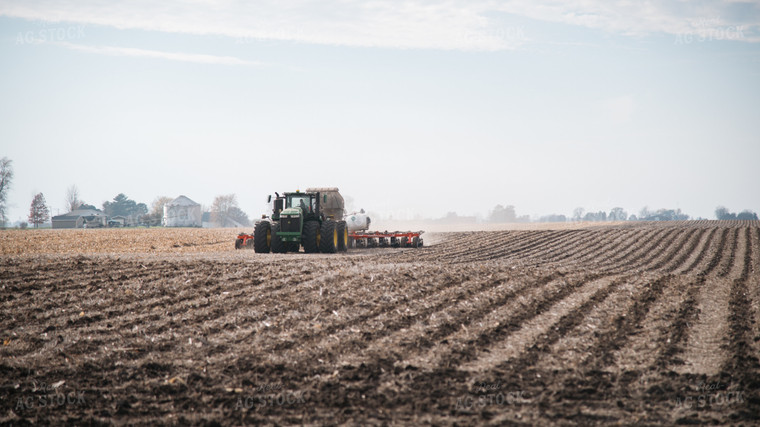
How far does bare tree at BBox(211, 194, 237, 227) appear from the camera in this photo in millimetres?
128500

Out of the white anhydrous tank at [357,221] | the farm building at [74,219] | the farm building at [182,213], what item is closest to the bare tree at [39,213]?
the farm building at [74,219]

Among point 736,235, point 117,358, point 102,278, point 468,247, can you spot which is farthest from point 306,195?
point 736,235

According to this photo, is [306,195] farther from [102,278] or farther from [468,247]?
[102,278]

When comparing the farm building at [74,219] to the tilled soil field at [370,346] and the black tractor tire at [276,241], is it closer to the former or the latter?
the black tractor tire at [276,241]

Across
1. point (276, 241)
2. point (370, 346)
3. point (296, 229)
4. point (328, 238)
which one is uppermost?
point (296, 229)

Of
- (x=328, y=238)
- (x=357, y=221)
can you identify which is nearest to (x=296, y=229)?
(x=328, y=238)

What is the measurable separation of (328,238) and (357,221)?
781 centimetres

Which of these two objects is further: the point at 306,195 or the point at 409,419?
the point at 306,195

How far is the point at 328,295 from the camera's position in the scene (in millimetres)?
12523

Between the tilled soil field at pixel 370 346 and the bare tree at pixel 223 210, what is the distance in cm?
11382

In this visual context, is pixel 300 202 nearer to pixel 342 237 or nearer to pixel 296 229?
pixel 296 229

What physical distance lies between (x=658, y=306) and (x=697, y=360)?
404cm

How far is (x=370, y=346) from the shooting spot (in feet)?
29.6

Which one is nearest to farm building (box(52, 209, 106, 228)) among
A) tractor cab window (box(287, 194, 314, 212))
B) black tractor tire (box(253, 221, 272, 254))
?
tractor cab window (box(287, 194, 314, 212))
